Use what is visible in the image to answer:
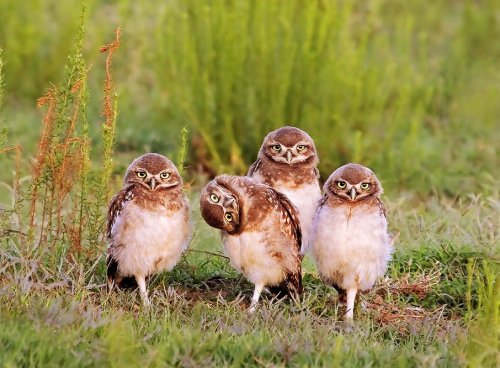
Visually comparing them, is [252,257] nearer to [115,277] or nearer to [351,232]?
[351,232]

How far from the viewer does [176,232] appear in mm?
5508

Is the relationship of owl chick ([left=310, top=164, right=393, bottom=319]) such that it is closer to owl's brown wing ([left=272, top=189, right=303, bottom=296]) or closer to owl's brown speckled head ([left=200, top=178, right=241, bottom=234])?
owl's brown wing ([left=272, top=189, right=303, bottom=296])

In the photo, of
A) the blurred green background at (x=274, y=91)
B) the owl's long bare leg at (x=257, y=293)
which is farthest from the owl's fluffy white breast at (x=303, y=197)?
the blurred green background at (x=274, y=91)

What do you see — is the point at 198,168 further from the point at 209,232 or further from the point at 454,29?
the point at 454,29

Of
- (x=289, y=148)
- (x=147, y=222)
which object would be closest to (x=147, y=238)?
(x=147, y=222)

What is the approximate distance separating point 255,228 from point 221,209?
23cm

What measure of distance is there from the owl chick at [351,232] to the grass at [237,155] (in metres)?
0.25

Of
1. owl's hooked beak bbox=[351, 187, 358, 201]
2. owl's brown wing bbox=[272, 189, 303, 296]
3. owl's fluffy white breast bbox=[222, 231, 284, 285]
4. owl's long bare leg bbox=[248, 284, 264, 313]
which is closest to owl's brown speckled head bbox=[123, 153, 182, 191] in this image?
owl's fluffy white breast bbox=[222, 231, 284, 285]

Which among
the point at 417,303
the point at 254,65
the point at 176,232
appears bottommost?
the point at 417,303

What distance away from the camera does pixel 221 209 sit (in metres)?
5.41

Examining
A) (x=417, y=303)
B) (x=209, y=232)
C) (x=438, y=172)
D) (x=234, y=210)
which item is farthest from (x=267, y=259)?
(x=438, y=172)

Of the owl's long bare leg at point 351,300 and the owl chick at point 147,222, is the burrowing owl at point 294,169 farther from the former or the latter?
the owl chick at point 147,222

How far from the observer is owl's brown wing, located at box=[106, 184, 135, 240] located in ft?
18.2

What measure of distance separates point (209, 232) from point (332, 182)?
2.05 meters
